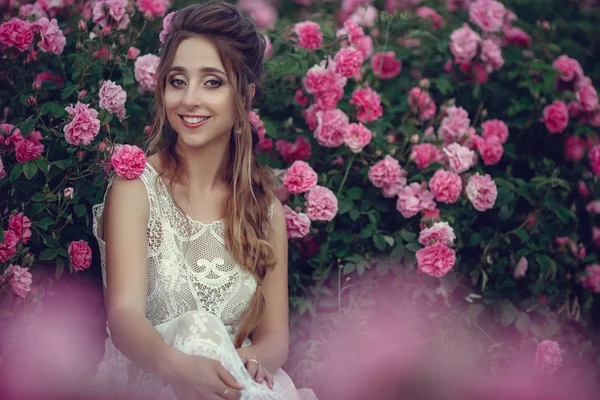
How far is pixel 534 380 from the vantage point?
3643 millimetres

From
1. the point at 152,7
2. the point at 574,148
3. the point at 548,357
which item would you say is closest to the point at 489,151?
the point at 574,148

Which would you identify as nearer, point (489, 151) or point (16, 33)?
point (16, 33)

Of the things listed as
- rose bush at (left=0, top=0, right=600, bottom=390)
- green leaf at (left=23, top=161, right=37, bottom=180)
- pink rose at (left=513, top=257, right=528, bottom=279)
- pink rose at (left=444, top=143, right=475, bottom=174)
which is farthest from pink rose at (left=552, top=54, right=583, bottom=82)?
green leaf at (left=23, top=161, right=37, bottom=180)

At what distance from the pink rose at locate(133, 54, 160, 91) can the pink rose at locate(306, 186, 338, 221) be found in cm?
83

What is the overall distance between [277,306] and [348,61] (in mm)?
1183

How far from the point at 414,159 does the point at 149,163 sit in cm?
128

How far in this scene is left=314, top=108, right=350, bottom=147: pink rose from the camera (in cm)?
362

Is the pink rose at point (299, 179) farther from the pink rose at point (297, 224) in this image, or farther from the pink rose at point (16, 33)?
the pink rose at point (16, 33)

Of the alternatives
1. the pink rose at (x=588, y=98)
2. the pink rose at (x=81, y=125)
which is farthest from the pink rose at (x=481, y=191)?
the pink rose at (x=81, y=125)

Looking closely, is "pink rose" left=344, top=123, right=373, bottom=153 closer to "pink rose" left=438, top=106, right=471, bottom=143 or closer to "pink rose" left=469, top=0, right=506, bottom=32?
"pink rose" left=438, top=106, right=471, bottom=143

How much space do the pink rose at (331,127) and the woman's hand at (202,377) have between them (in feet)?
4.88

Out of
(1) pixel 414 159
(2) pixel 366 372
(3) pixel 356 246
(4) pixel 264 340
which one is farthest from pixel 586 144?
(4) pixel 264 340

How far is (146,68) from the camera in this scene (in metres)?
3.41

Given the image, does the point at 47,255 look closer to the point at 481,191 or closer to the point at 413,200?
the point at 413,200
